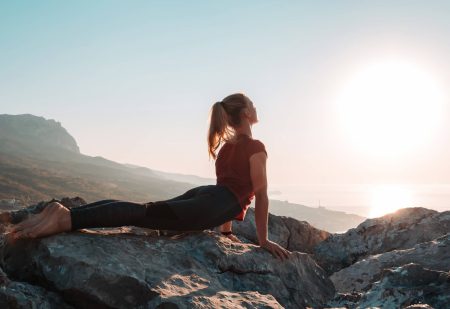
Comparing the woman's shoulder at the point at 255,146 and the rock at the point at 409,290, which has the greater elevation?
the woman's shoulder at the point at 255,146

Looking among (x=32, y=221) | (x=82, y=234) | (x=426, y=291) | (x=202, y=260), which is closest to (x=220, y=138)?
(x=202, y=260)

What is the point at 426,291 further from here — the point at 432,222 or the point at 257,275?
the point at 432,222

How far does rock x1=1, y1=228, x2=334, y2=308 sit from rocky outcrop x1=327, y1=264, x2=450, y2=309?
1.01 metres

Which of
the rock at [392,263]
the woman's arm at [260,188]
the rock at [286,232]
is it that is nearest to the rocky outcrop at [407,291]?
the woman's arm at [260,188]

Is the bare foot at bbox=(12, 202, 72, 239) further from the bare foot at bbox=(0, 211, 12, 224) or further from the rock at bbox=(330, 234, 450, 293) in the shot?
the rock at bbox=(330, 234, 450, 293)

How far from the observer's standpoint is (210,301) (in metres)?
4.19

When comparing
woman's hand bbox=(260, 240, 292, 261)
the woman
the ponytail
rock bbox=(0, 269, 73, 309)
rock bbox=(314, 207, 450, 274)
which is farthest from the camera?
rock bbox=(314, 207, 450, 274)

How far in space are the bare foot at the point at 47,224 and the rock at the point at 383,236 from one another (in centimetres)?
609

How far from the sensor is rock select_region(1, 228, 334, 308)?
4.07 metres

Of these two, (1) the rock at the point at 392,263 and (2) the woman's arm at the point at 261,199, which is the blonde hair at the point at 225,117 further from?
(1) the rock at the point at 392,263

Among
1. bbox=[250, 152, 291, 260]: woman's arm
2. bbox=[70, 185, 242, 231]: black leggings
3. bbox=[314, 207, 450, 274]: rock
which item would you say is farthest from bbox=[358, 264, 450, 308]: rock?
bbox=[314, 207, 450, 274]: rock

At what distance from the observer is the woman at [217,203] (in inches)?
190

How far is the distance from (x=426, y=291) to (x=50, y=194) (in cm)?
10573

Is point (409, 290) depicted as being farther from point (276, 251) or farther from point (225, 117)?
point (225, 117)
